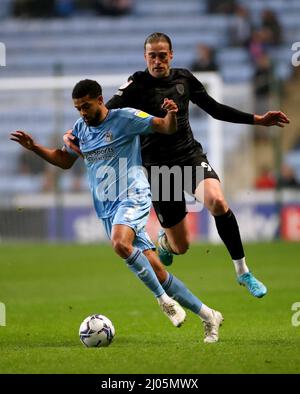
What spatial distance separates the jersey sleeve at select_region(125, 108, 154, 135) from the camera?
8297 millimetres

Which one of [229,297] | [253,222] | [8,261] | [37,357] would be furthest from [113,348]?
[253,222]

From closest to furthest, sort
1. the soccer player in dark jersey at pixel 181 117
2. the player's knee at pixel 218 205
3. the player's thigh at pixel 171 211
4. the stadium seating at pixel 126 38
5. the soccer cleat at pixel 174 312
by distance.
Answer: the soccer cleat at pixel 174 312
the player's knee at pixel 218 205
the soccer player in dark jersey at pixel 181 117
the player's thigh at pixel 171 211
the stadium seating at pixel 126 38

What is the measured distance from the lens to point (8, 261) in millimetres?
17516

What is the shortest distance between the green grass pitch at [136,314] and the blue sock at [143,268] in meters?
0.48

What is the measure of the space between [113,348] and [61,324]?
7.01ft

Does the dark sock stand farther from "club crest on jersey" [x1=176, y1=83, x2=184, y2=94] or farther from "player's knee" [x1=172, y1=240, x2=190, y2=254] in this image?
"club crest on jersey" [x1=176, y1=83, x2=184, y2=94]

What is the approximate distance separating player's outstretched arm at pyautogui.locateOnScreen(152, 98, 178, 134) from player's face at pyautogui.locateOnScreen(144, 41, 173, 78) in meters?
0.80

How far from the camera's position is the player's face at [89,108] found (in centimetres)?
806

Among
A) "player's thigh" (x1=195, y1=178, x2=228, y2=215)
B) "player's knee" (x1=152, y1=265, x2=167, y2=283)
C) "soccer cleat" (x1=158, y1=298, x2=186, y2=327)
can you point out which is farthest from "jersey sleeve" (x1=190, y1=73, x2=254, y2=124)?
"soccer cleat" (x1=158, y1=298, x2=186, y2=327)

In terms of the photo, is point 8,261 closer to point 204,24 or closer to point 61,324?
point 61,324

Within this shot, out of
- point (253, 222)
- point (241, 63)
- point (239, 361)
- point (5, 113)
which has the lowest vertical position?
point (239, 361)
